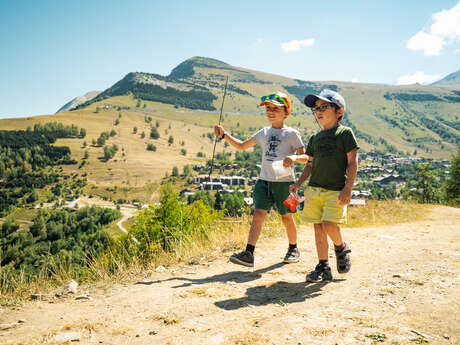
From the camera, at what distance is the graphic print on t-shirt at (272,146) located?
172 inches

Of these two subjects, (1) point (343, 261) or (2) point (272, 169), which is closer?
(1) point (343, 261)

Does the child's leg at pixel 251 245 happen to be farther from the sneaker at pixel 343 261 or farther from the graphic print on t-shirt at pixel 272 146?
the sneaker at pixel 343 261

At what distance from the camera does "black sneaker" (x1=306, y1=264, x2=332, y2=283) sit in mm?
3529

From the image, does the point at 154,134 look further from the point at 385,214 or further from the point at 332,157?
the point at 332,157

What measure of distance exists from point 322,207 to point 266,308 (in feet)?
4.73

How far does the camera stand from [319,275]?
357 cm

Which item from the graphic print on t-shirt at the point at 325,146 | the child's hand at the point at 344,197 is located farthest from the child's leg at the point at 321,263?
the graphic print on t-shirt at the point at 325,146

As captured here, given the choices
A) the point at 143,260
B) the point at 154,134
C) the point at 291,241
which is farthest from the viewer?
the point at 154,134

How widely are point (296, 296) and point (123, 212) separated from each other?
107 meters

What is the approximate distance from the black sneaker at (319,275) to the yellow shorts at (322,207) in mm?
584

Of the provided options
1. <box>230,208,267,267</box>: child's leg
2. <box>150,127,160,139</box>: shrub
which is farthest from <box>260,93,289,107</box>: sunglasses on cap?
<box>150,127,160,139</box>: shrub

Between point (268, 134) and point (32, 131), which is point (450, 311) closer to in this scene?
point (268, 134)

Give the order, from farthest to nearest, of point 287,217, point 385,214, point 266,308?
point 385,214, point 287,217, point 266,308

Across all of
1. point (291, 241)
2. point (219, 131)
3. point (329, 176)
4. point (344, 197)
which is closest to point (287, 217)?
point (291, 241)
